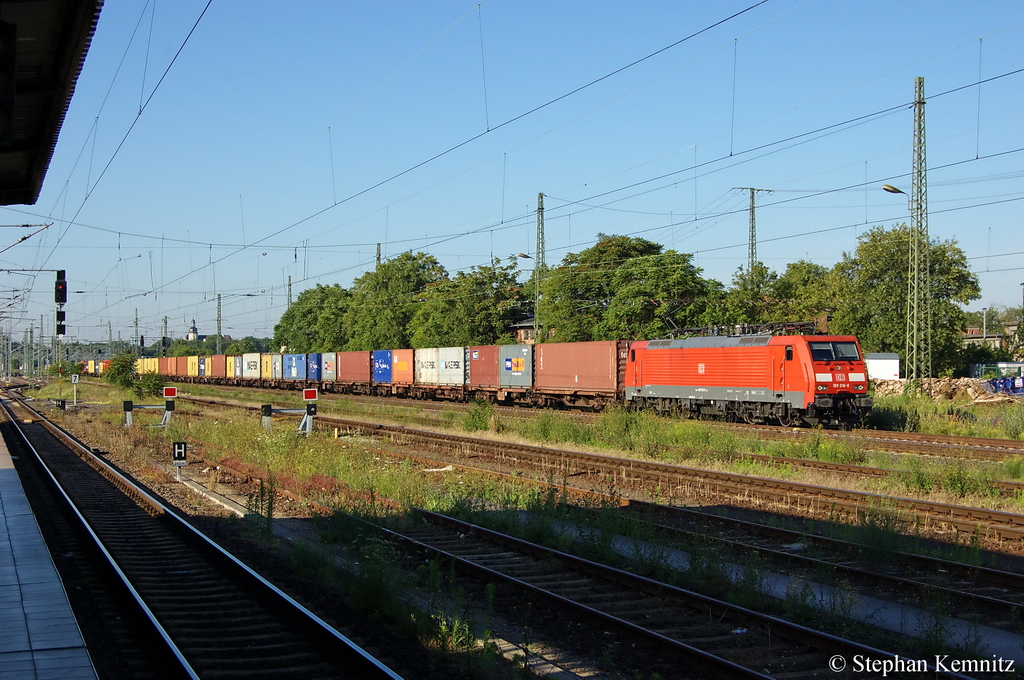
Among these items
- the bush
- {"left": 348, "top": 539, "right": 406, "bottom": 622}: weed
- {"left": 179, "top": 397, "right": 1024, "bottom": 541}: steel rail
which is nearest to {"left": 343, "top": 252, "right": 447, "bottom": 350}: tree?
the bush

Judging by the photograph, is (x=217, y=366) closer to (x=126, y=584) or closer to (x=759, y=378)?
(x=759, y=378)

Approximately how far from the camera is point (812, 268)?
108 m

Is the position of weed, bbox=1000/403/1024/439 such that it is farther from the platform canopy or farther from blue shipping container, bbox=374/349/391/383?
blue shipping container, bbox=374/349/391/383

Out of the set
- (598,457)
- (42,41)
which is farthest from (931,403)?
(42,41)

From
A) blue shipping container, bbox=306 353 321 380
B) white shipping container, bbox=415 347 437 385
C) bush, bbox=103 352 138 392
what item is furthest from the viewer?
blue shipping container, bbox=306 353 321 380

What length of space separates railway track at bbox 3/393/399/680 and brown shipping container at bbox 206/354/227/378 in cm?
5836

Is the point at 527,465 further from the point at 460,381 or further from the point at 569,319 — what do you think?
the point at 569,319

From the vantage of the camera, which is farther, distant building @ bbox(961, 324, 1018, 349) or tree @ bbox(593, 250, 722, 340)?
distant building @ bbox(961, 324, 1018, 349)

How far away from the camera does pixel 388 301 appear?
77688 millimetres

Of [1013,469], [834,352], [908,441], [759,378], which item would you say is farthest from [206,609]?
[834,352]

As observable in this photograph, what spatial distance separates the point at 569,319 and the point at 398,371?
445 inches

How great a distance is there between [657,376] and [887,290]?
29092mm

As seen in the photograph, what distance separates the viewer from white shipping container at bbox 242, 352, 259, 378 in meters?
63.1

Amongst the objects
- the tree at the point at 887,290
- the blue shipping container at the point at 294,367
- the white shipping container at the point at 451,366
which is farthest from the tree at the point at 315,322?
the tree at the point at 887,290
